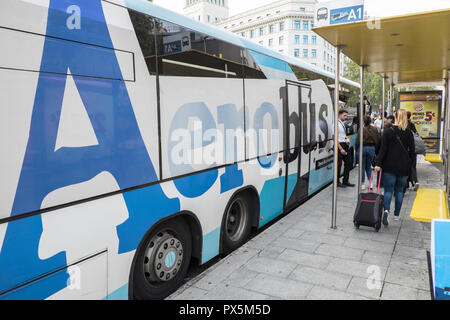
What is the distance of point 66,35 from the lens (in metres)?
2.68

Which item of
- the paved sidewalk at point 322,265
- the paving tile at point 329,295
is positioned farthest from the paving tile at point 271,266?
the paving tile at point 329,295

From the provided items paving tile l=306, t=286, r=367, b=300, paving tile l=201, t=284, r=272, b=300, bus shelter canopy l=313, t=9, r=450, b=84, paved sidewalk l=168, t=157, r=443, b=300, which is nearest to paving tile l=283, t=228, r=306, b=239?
paved sidewalk l=168, t=157, r=443, b=300

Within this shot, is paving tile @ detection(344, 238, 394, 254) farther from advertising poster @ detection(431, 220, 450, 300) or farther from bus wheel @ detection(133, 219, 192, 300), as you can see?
bus wheel @ detection(133, 219, 192, 300)

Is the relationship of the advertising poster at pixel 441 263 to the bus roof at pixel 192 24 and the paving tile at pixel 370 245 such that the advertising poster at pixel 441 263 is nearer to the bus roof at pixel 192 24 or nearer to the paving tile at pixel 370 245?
the paving tile at pixel 370 245

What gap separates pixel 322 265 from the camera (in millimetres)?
4609

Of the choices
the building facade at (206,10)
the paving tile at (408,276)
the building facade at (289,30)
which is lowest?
the paving tile at (408,276)

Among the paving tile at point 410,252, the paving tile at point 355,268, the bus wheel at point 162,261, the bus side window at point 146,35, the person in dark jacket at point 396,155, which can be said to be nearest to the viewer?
the bus side window at point 146,35

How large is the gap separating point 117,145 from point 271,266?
8.45 feet

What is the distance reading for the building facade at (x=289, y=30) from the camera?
80188 mm

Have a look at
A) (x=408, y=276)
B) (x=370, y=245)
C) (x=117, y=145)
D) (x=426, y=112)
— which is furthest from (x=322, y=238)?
(x=426, y=112)

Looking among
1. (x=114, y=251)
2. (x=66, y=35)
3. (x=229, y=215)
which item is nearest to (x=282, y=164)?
(x=229, y=215)

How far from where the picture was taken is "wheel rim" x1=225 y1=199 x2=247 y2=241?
5238mm

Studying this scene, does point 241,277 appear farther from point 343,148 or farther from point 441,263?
point 343,148
